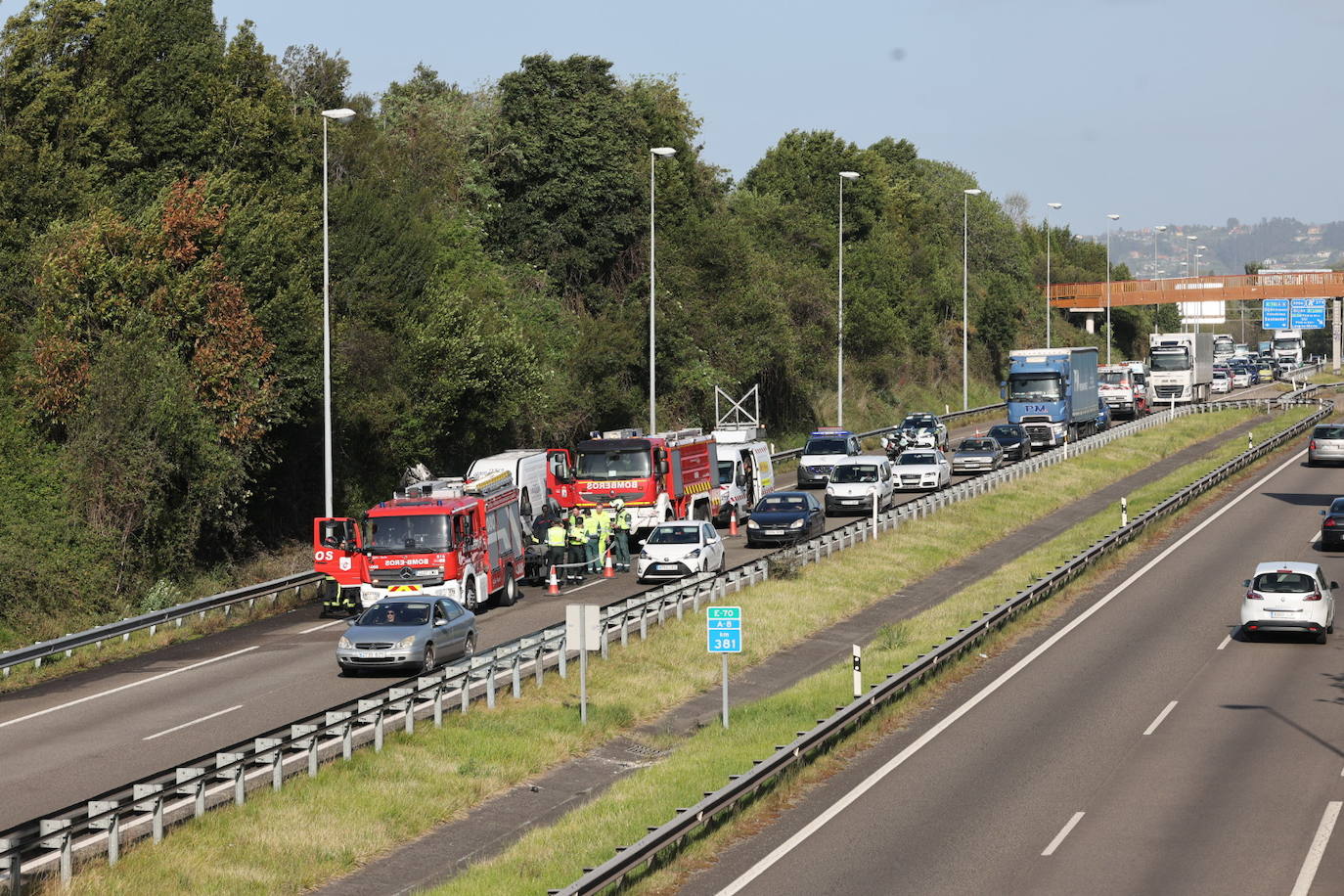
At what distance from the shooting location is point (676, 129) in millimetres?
92062

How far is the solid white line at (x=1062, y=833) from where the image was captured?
761 inches

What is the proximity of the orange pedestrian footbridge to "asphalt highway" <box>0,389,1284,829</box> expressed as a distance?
3918 inches

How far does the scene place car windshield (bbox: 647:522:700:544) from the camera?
1634 inches

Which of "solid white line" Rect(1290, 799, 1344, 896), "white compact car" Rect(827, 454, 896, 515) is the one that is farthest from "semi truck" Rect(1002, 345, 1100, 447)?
"solid white line" Rect(1290, 799, 1344, 896)

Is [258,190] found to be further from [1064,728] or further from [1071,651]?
[1064,728]

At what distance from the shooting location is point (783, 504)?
4812 cm

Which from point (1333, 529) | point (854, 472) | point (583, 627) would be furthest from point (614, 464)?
point (1333, 529)

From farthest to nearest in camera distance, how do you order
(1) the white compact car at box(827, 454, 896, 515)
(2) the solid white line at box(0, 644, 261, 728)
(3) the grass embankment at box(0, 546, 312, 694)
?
(1) the white compact car at box(827, 454, 896, 515)
(3) the grass embankment at box(0, 546, 312, 694)
(2) the solid white line at box(0, 644, 261, 728)

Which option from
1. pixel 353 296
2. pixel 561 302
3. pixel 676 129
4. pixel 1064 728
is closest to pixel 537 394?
pixel 353 296

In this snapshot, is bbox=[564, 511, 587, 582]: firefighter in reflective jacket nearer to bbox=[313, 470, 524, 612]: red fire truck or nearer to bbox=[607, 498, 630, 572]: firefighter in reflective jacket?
bbox=[607, 498, 630, 572]: firefighter in reflective jacket

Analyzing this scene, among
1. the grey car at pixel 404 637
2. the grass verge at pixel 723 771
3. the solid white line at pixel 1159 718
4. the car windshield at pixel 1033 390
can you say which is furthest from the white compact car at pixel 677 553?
the car windshield at pixel 1033 390

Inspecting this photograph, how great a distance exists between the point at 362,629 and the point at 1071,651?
1393 cm

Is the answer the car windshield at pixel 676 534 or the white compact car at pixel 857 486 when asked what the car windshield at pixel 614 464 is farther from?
the white compact car at pixel 857 486

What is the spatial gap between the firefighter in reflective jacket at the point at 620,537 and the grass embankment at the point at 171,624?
8.16 meters
